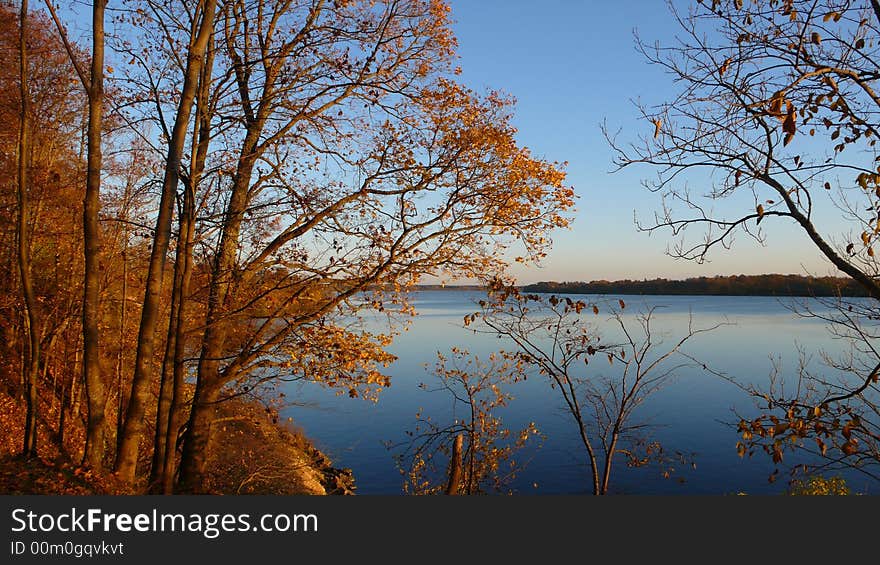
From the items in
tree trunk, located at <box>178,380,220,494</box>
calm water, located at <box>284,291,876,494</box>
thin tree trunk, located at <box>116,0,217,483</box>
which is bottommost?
calm water, located at <box>284,291,876,494</box>

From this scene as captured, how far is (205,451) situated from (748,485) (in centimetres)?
1645

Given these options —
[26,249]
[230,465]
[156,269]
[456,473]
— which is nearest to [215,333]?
[156,269]

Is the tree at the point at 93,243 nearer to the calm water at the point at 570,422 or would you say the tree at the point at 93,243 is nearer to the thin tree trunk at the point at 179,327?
the thin tree trunk at the point at 179,327

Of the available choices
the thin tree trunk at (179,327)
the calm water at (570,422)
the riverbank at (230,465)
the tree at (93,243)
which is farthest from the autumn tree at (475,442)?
the tree at (93,243)

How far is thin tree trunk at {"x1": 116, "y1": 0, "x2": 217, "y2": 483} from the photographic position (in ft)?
29.1

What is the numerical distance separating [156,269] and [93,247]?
0.89 metres

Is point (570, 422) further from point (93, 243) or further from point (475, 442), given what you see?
point (93, 243)

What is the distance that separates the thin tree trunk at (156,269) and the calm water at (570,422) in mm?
4905

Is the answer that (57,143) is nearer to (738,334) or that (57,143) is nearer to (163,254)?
(163,254)

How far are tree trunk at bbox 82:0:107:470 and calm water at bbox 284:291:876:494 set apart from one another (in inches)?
226

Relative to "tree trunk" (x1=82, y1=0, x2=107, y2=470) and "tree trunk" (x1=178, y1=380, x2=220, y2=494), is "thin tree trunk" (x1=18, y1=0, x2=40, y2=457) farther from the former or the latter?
"tree trunk" (x1=178, y1=380, x2=220, y2=494)

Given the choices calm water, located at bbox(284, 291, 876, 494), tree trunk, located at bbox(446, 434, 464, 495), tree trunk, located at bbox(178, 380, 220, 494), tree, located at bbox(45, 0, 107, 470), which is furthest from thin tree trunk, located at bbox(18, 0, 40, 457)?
tree trunk, located at bbox(446, 434, 464, 495)

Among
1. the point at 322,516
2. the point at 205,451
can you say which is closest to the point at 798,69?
the point at 322,516

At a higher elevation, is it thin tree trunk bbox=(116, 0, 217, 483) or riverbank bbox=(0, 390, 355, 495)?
thin tree trunk bbox=(116, 0, 217, 483)
